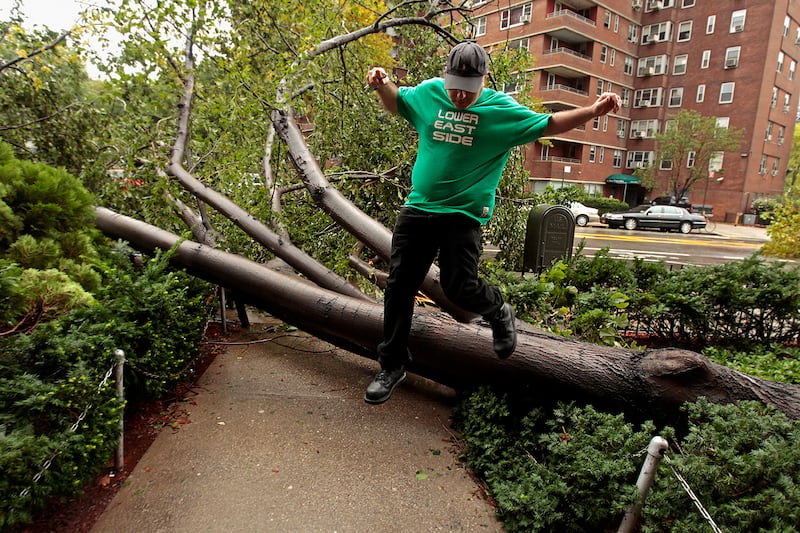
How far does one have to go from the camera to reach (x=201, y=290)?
4199 mm

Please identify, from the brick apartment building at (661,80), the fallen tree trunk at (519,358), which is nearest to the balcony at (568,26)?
the brick apartment building at (661,80)

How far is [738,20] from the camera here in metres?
34.9

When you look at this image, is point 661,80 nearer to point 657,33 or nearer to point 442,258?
point 657,33

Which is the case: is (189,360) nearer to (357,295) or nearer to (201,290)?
(201,290)

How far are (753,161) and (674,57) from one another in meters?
10.9

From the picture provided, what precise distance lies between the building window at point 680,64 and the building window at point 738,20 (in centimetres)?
352

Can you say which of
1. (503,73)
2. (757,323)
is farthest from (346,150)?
(757,323)

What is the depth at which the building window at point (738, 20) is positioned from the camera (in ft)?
114

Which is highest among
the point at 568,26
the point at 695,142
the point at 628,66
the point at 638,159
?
the point at 568,26

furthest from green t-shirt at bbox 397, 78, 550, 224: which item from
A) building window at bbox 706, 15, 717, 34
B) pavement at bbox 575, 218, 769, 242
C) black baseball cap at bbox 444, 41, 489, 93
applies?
building window at bbox 706, 15, 717, 34

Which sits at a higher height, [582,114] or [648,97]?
[648,97]

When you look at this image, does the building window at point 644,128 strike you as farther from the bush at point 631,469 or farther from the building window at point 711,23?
the bush at point 631,469

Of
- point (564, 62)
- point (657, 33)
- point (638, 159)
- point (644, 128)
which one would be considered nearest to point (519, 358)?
point (564, 62)

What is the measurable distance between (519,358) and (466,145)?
4.34 feet
